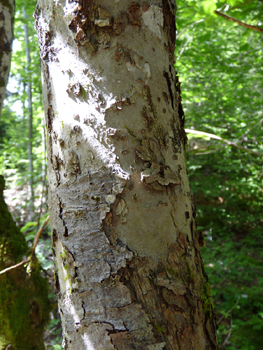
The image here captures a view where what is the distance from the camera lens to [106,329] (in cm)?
69

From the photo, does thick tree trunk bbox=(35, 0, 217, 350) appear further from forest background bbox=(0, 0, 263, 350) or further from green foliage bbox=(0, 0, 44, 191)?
green foliage bbox=(0, 0, 44, 191)

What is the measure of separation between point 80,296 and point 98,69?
66 centimetres

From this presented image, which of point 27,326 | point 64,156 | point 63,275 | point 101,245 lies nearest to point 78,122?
point 64,156

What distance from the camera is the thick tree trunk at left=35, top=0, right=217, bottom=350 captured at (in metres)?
0.70

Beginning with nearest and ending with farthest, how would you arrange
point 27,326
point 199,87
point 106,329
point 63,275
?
point 106,329 < point 63,275 < point 27,326 < point 199,87

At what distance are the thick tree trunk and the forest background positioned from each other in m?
1.18

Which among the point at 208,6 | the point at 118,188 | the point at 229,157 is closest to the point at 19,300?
the point at 118,188

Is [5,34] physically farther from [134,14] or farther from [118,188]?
[118,188]

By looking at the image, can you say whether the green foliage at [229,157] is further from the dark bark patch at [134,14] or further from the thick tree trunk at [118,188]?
the thick tree trunk at [118,188]

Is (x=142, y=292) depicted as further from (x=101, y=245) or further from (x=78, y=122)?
(x=78, y=122)

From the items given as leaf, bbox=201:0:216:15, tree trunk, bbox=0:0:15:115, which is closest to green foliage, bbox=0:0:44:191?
tree trunk, bbox=0:0:15:115

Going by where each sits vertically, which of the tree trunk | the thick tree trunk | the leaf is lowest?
the thick tree trunk

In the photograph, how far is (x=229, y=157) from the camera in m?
6.39

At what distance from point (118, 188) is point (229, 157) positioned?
620cm
